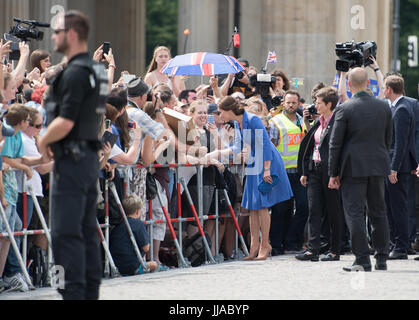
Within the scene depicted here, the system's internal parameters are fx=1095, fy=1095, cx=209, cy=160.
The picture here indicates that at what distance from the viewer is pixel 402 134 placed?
13.9 meters

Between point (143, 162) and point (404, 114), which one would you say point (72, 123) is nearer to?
point (143, 162)

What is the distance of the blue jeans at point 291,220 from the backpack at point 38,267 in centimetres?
441

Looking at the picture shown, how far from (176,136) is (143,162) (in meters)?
1.17

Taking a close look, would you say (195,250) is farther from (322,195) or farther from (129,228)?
(322,195)

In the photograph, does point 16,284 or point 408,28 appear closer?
point 16,284

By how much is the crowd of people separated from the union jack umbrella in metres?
0.22

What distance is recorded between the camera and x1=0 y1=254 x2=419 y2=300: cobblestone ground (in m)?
9.88

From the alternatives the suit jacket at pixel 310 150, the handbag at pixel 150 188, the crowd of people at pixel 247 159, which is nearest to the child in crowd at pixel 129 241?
the crowd of people at pixel 247 159

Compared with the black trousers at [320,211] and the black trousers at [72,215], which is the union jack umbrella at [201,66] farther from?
the black trousers at [72,215]

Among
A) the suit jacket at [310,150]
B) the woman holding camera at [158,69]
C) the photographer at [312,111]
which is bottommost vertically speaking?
the suit jacket at [310,150]

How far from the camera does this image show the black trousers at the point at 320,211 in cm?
1346

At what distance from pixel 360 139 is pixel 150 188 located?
2.44 meters

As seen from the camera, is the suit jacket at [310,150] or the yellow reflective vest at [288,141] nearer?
the suit jacket at [310,150]

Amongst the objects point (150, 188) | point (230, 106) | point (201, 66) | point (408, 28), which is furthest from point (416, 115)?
point (408, 28)
